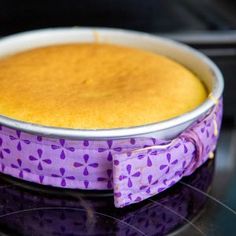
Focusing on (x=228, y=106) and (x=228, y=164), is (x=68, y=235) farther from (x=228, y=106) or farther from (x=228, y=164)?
(x=228, y=106)

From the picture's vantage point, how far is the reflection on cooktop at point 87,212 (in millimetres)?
590

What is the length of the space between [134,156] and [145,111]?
0.09 meters

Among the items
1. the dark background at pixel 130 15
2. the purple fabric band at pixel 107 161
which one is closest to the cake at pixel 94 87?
the purple fabric band at pixel 107 161

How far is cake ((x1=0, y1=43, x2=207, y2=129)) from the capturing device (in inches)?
24.6

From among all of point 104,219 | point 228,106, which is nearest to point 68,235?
point 104,219

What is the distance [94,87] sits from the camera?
27.1 inches

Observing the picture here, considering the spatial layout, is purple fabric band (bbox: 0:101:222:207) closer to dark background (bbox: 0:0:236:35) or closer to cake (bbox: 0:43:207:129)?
cake (bbox: 0:43:207:129)

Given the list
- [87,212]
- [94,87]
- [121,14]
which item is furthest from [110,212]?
[121,14]

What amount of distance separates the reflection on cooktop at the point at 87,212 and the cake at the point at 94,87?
3.8 inches

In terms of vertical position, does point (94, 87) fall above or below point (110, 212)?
above

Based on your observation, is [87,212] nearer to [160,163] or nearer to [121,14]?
[160,163]

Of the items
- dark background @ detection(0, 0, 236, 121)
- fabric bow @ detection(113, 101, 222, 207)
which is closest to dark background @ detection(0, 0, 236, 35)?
dark background @ detection(0, 0, 236, 121)

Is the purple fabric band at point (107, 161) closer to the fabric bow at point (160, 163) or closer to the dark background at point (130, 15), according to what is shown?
the fabric bow at point (160, 163)

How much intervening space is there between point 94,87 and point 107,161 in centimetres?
14
